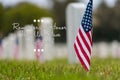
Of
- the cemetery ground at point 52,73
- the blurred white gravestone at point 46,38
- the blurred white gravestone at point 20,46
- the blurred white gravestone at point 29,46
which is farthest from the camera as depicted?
the blurred white gravestone at point 20,46

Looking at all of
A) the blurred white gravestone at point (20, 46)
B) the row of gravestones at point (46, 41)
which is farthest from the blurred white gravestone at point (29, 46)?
the blurred white gravestone at point (20, 46)

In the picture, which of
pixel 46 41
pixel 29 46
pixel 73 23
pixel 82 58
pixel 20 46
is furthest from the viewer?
pixel 20 46

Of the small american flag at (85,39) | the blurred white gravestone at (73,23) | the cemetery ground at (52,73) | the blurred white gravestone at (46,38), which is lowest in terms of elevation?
the blurred white gravestone at (46,38)

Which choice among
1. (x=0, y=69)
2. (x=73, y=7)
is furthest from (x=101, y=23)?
(x=0, y=69)

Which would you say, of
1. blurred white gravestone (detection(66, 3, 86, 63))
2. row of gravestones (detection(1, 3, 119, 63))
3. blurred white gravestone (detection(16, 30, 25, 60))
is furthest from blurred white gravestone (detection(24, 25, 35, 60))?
blurred white gravestone (detection(66, 3, 86, 63))

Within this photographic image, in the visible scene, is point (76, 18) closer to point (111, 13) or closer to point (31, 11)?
point (31, 11)

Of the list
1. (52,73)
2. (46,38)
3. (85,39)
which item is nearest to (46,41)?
(46,38)

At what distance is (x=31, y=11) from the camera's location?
48.8 metres

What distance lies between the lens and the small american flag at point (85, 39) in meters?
12.4

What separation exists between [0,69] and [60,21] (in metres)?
62.9

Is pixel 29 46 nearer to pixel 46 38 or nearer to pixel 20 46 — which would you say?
pixel 20 46

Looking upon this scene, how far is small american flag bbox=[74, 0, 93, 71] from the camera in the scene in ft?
40.6

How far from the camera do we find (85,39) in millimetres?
12477

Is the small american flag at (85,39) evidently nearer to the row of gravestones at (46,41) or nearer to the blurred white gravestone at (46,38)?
the row of gravestones at (46,41)
